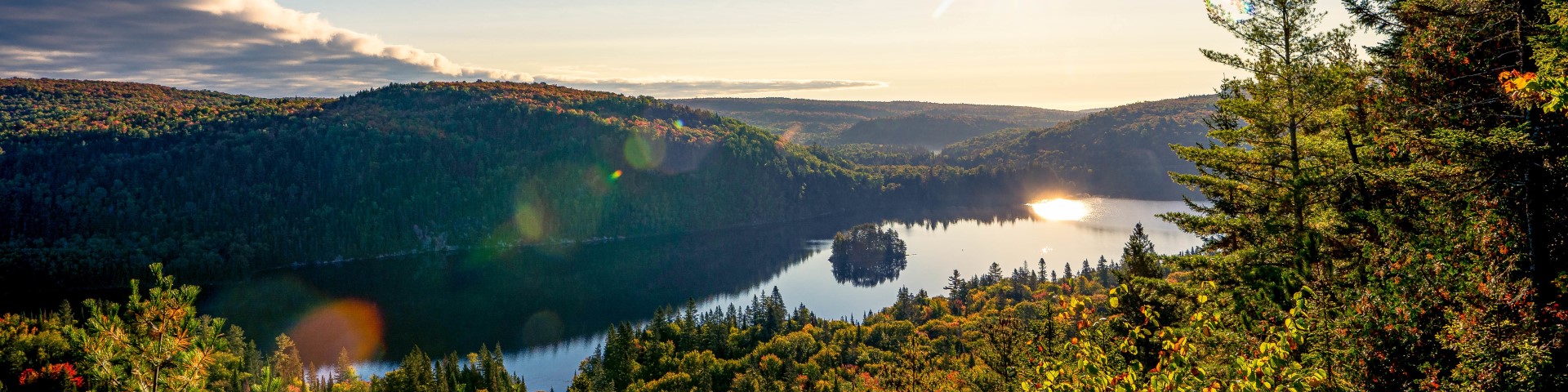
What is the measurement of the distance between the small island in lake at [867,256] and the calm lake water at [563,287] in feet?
8.03

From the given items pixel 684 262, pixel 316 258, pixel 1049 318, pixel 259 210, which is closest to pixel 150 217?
pixel 259 210

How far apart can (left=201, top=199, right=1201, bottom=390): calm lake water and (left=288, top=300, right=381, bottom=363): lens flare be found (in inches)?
11.4

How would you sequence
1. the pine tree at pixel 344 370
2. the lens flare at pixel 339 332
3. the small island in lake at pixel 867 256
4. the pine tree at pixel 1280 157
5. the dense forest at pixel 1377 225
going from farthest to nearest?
the small island in lake at pixel 867 256, the lens flare at pixel 339 332, the pine tree at pixel 344 370, the pine tree at pixel 1280 157, the dense forest at pixel 1377 225

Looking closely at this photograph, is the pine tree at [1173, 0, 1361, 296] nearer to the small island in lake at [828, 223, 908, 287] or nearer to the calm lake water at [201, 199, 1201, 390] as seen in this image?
the calm lake water at [201, 199, 1201, 390]

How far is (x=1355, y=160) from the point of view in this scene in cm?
1424

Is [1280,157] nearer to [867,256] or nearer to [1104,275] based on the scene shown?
[1104,275]

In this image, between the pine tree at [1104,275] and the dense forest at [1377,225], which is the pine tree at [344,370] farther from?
the pine tree at [1104,275]

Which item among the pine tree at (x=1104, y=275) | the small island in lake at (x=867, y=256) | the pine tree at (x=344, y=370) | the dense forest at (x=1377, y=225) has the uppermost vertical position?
the dense forest at (x=1377, y=225)

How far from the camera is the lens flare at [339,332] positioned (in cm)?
9812

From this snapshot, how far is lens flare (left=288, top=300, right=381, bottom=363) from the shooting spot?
98.1 m

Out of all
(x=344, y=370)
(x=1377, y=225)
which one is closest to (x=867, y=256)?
(x=344, y=370)

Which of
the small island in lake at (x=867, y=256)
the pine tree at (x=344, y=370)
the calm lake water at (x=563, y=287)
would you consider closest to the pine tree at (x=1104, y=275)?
the calm lake water at (x=563, y=287)

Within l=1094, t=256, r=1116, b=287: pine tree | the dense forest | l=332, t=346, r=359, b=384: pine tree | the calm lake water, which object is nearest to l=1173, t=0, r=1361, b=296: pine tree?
the dense forest

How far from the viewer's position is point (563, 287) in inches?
5507
